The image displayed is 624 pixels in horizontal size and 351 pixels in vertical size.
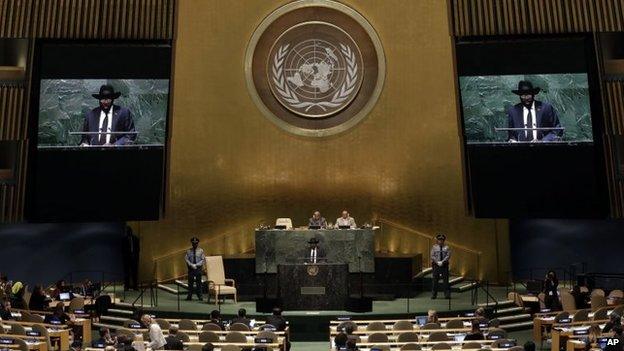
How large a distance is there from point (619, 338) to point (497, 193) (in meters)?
7.65

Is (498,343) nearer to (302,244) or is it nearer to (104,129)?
(302,244)

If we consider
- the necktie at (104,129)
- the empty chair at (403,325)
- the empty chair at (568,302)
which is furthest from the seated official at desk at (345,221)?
the empty chair at (403,325)

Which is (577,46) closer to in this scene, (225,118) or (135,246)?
(225,118)

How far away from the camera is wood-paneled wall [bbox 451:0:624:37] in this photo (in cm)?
2023

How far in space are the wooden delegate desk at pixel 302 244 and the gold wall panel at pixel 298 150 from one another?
2162 mm

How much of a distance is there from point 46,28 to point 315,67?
6073 millimetres

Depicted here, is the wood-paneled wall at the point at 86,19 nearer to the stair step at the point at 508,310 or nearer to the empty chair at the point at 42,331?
the empty chair at the point at 42,331

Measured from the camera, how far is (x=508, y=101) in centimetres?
2011

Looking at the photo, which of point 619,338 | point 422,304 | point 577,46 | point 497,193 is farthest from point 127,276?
point 619,338

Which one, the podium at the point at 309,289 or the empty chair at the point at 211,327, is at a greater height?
the podium at the point at 309,289

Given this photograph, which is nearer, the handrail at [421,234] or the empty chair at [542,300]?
the empty chair at [542,300]

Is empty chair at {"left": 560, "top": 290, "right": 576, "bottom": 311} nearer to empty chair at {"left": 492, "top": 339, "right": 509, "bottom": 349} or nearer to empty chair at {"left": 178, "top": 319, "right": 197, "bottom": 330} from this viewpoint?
empty chair at {"left": 492, "top": 339, "right": 509, "bottom": 349}

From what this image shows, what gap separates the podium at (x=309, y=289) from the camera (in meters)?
18.9

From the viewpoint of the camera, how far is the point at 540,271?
2333cm
